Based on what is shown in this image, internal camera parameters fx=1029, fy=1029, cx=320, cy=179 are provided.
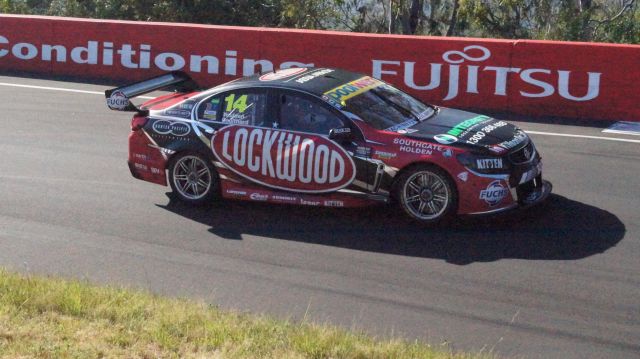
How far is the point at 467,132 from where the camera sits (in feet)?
32.3

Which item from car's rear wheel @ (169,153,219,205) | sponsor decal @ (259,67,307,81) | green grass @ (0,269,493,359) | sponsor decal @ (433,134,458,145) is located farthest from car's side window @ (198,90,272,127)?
green grass @ (0,269,493,359)

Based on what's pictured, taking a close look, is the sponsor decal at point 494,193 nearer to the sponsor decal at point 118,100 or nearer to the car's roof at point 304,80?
the car's roof at point 304,80

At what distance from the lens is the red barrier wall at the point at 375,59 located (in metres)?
15.0

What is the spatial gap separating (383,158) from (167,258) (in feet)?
7.26

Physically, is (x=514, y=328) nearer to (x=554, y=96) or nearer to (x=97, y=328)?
(x=97, y=328)

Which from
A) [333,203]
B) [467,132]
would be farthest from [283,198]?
[467,132]

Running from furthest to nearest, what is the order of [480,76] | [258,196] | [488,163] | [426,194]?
[480,76]
[258,196]
[426,194]
[488,163]

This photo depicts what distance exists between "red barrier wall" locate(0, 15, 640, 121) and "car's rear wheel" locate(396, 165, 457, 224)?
6133mm

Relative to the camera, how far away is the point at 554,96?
15.2m

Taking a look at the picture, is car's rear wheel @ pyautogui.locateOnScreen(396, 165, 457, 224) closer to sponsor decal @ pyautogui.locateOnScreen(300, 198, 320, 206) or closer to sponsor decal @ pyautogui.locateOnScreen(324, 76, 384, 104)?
sponsor decal @ pyautogui.locateOnScreen(300, 198, 320, 206)

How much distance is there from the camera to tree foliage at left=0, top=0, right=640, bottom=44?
95.0 ft

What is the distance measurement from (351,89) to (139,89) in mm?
2447

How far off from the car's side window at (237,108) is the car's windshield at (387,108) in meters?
0.89

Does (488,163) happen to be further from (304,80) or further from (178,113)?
(178,113)
